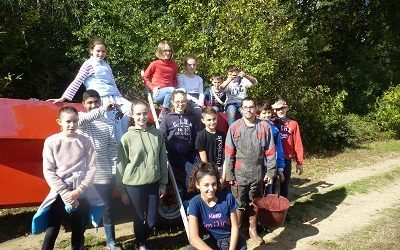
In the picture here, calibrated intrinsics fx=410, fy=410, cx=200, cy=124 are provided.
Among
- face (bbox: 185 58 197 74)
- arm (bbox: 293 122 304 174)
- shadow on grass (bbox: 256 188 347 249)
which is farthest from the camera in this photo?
arm (bbox: 293 122 304 174)

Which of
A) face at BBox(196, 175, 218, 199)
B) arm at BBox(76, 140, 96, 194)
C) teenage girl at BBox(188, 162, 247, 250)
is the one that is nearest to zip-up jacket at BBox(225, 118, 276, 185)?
teenage girl at BBox(188, 162, 247, 250)

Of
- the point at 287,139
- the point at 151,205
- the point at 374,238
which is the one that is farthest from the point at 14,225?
the point at 374,238

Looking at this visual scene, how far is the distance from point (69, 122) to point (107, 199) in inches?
39.2

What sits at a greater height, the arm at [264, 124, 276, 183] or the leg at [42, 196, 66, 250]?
the arm at [264, 124, 276, 183]

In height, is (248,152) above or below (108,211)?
above

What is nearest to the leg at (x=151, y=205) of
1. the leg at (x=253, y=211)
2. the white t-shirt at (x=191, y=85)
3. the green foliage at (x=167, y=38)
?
the leg at (x=253, y=211)

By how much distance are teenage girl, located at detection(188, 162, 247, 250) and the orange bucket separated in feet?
3.50

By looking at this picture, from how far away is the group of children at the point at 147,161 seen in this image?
3.75 meters

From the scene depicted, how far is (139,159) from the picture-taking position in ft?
13.7

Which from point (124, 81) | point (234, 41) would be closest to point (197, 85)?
point (234, 41)

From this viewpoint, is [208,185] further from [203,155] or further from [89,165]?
[89,165]

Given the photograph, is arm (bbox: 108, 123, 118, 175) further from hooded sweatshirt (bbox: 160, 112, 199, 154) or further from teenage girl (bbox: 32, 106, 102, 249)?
hooded sweatshirt (bbox: 160, 112, 199, 154)

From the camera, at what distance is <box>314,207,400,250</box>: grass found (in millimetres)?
5055

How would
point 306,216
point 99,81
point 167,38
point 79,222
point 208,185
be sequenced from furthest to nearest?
point 167,38, point 306,216, point 99,81, point 79,222, point 208,185
